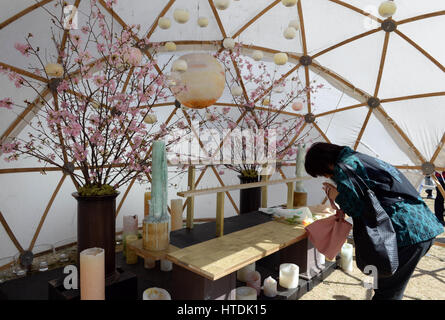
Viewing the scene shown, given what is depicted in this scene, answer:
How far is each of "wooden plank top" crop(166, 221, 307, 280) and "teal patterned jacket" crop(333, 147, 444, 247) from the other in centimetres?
103

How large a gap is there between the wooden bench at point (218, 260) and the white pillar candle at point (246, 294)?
0.21 metres

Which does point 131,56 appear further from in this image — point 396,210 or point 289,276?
point 289,276

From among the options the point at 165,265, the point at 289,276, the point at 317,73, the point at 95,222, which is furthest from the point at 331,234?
the point at 317,73

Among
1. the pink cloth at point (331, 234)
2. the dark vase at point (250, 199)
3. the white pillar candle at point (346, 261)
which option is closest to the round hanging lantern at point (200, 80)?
the dark vase at point (250, 199)

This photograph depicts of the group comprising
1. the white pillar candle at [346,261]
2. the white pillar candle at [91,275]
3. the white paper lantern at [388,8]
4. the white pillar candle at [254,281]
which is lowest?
the white pillar candle at [346,261]

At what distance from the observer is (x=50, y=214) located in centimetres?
518

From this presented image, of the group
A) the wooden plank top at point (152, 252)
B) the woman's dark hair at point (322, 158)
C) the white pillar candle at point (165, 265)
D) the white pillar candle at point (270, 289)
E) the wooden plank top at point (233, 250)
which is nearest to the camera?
the woman's dark hair at point (322, 158)

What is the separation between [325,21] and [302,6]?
0.53 meters

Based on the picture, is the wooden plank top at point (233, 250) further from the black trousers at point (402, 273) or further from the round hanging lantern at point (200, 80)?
the round hanging lantern at point (200, 80)

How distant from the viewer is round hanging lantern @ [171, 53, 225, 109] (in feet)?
11.0

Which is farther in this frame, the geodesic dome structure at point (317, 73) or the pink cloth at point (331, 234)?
the geodesic dome structure at point (317, 73)

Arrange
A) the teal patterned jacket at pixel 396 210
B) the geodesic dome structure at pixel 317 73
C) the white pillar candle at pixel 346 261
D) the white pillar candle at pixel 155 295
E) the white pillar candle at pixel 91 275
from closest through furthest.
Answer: the teal patterned jacket at pixel 396 210 < the white pillar candle at pixel 91 275 < the white pillar candle at pixel 155 295 < the white pillar candle at pixel 346 261 < the geodesic dome structure at pixel 317 73

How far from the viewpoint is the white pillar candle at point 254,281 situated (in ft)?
10.9

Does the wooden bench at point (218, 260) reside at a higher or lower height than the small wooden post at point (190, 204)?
lower
